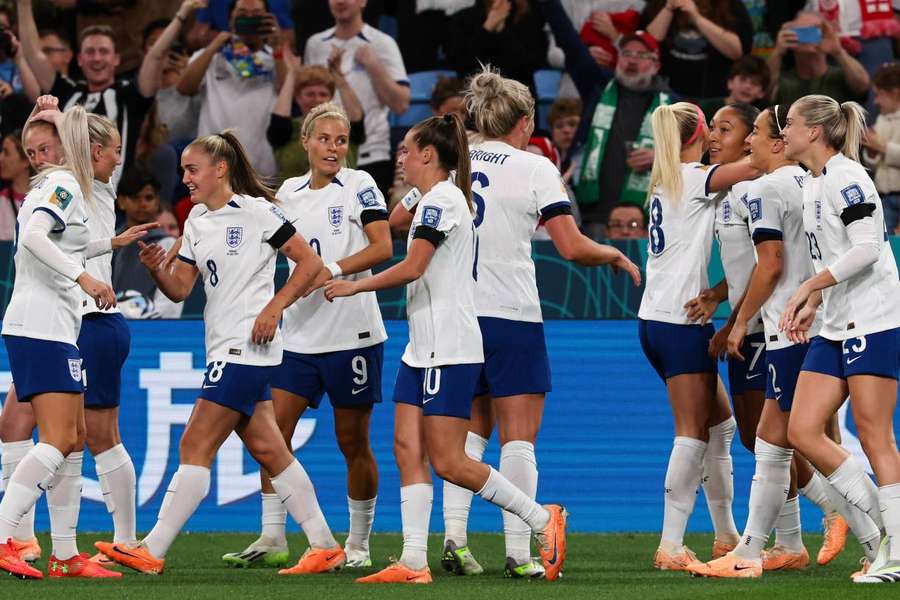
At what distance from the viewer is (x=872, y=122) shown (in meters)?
11.2

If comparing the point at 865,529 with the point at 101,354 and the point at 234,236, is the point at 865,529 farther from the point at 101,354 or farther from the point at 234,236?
the point at 101,354

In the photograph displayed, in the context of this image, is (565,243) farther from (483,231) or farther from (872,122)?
(872,122)

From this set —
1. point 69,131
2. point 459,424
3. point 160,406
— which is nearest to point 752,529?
point 459,424

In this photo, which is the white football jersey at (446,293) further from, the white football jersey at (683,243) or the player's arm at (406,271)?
the white football jersey at (683,243)

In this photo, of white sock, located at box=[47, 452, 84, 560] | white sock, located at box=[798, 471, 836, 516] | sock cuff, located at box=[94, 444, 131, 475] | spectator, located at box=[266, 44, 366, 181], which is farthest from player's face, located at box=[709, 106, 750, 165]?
spectator, located at box=[266, 44, 366, 181]

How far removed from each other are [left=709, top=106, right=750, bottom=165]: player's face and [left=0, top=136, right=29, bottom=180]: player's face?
6.05 meters

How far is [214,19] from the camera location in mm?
12266

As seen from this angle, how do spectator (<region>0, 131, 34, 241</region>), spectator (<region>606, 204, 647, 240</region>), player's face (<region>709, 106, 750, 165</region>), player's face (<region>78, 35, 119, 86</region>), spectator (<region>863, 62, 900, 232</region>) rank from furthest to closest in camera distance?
1. player's face (<region>78, 35, 119, 86</region>)
2. spectator (<region>0, 131, 34, 241</region>)
3. spectator (<region>863, 62, 900, 232</region>)
4. spectator (<region>606, 204, 647, 240</region>)
5. player's face (<region>709, 106, 750, 165</region>)

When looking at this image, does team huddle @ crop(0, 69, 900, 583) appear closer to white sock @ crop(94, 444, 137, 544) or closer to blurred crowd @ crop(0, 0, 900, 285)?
white sock @ crop(94, 444, 137, 544)

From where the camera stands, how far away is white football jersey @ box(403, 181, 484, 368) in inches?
245

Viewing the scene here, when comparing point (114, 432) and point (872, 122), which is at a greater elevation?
point (872, 122)

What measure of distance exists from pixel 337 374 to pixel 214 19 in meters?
6.02

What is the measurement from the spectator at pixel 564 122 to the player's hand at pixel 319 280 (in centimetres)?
477

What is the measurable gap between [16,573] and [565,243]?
288 centimetres
